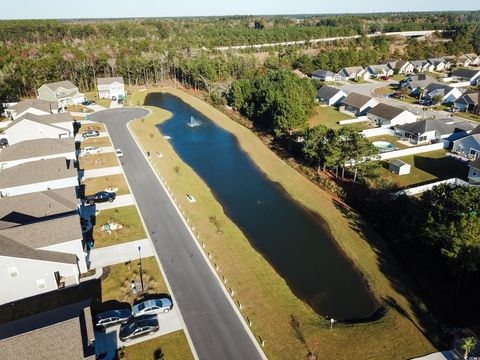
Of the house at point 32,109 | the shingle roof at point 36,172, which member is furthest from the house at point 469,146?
the house at point 32,109

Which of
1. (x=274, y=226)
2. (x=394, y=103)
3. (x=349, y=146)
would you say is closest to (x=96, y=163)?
(x=274, y=226)

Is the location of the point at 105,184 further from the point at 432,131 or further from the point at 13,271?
the point at 432,131

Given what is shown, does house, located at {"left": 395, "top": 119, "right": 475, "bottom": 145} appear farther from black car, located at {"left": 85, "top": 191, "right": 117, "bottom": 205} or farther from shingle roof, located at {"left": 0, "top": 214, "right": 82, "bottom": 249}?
shingle roof, located at {"left": 0, "top": 214, "right": 82, "bottom": 249}

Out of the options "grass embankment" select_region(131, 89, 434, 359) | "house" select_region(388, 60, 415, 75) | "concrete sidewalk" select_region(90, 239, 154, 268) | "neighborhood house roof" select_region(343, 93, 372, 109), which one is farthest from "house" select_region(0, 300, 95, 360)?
"house" select_region(388, 60, 415, 75)

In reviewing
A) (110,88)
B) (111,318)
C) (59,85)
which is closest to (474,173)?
(111,318)

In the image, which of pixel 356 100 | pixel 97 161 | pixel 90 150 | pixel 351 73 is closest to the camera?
pixel 97 161

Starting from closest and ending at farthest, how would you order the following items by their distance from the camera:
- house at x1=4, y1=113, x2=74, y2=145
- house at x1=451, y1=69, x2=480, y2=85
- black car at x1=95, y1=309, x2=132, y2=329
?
black car at x1=95, y1=309, x2=132, y2=329 < house at x1=4, y1=113, x2=74, y2=145 < house at x1=451, y1=69, x2=480, y2=85
